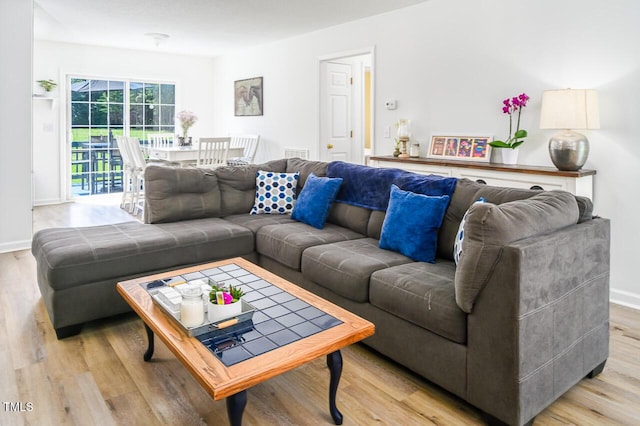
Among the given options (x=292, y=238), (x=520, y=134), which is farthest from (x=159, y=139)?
(x=520, y=134)

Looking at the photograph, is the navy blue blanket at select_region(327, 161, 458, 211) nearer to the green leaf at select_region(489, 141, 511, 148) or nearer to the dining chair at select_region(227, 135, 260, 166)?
the green leaf at select_region(489, 141, 511, 148)

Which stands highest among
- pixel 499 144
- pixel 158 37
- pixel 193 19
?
pixel 158 37

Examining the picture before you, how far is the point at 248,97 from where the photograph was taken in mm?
7602

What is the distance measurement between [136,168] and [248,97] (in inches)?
89.5

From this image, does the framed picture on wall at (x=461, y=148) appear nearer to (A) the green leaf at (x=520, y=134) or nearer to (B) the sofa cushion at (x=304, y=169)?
(A) the green leaf at (x=520, y=134)

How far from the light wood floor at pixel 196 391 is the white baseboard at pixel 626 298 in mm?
625

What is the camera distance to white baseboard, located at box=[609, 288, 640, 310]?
3334mm

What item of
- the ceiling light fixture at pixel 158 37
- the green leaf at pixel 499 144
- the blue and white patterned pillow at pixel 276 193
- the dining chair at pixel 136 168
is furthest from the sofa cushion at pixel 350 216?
the ceiling light fixture at pixel 158 37

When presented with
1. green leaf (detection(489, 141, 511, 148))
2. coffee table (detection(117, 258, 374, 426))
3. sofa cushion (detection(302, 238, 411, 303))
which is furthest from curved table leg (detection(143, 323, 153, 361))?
green leaf (detection(489, 141, 511, 148))

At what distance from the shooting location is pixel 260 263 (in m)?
3.50

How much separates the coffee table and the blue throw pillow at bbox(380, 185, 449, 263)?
0.78 metres

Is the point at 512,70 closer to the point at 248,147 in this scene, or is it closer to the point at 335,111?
the point at 335,111

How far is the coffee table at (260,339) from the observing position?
5.15ft

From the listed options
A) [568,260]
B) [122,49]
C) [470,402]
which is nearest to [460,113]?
[568,260]
